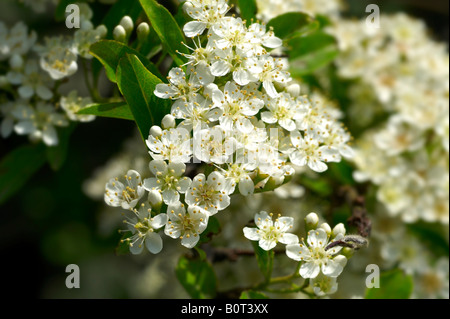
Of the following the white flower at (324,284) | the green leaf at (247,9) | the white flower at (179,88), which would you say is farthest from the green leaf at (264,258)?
the green leaf at (247,9)

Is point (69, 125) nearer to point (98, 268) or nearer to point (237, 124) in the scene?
point (237, 124)

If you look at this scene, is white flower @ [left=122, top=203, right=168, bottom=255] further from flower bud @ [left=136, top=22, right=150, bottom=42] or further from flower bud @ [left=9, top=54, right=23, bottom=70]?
flower bud @ [left=9, top=54, right=23, bottom=70]

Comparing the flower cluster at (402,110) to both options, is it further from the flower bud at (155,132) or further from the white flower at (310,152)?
the flower bud at (155,132)

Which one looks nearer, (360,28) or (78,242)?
(360,28)

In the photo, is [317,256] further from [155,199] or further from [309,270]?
[155,199]

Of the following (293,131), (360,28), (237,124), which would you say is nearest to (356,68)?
(360,28)

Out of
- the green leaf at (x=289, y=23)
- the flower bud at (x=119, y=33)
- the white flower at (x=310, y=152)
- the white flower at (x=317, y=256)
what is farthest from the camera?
the green leaf at (x=289, y=23)
